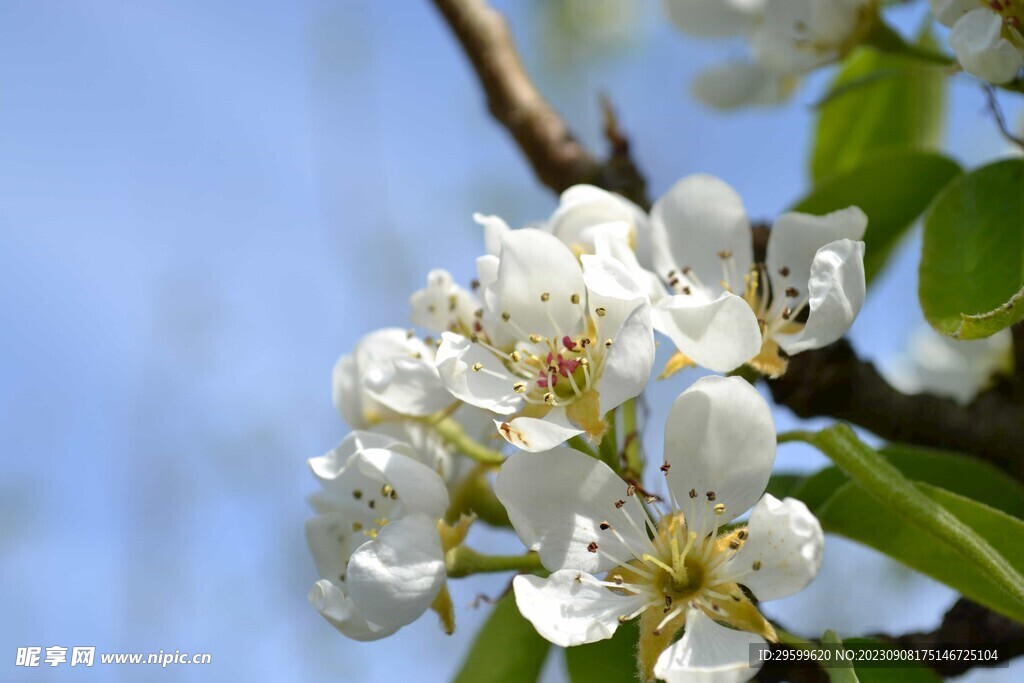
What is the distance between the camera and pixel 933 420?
1.43 metres

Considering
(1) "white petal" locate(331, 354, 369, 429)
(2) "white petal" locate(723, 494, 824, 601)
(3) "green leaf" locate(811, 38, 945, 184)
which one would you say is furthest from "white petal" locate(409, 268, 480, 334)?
(3) "green leaf" locate(811, 38, 945, 184)

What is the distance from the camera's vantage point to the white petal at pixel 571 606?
0.94m

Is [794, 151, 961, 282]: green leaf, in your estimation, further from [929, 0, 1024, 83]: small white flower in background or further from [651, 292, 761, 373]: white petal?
[651, 292, 761, 373]: white petal

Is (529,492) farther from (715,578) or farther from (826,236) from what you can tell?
(826,236)

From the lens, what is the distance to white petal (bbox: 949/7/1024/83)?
3.56 ft

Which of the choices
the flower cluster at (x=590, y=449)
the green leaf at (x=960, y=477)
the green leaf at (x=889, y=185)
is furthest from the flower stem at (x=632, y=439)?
the green leaf at (x=889, y=185)

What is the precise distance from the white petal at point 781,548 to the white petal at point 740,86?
972 millimetres

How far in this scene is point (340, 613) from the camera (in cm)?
102

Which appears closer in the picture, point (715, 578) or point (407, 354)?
point (715, 578)

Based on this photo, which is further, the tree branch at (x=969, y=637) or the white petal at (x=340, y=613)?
the tree branch at (x=969, y=637)

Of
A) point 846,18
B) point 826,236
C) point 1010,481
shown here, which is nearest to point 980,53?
point 826,236

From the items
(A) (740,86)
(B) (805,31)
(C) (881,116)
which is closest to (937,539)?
(B) (805,31)

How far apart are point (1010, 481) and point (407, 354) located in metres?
0.74

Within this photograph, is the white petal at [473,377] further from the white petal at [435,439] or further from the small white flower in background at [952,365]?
the small white flower in background at [952,365]
